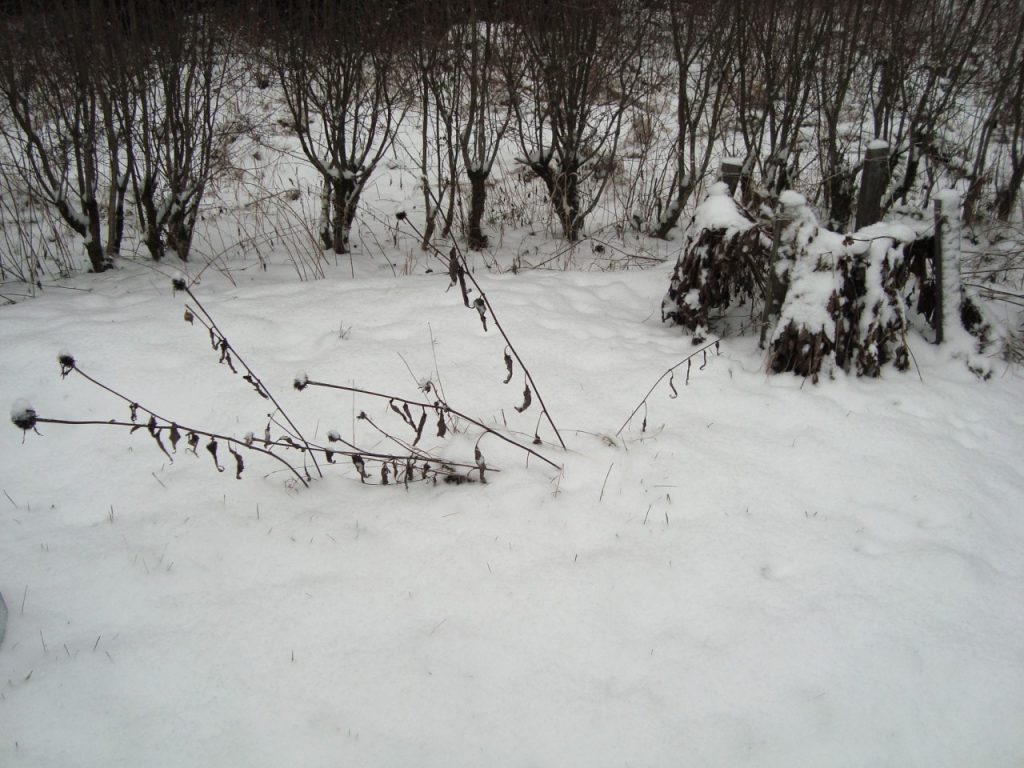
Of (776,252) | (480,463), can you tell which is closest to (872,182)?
(776,252)

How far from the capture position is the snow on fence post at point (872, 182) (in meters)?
3.08

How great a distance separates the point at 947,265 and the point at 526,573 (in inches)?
90.7

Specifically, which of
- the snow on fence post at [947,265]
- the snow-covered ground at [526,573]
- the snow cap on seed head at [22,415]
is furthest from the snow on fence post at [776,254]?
the snow cap on seed head at [22,415]

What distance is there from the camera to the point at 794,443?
229cm

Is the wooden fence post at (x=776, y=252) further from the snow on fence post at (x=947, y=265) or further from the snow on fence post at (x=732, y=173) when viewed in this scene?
the snow on fence post at (x=732, y=173)

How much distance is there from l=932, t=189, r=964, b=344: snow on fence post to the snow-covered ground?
0.16 m

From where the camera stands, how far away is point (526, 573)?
5.83 ft

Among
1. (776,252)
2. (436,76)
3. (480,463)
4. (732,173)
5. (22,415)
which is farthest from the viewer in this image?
(436,76)

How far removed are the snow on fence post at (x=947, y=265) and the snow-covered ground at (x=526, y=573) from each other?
16 centimetres

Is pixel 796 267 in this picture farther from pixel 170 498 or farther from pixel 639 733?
pixel 170 498

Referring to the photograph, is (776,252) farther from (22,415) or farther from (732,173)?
(22,415)

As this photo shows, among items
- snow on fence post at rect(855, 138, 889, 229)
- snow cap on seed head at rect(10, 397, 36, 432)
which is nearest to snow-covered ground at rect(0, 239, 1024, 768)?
snow cap on seed head at rect(10, 397, 36, 432)

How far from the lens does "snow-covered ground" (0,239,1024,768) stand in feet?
4.57

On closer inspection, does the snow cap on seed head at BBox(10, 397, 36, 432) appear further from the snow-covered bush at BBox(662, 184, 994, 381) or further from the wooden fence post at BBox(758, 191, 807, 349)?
the wooden fence post at BBox(758, 191, 807, 349)
